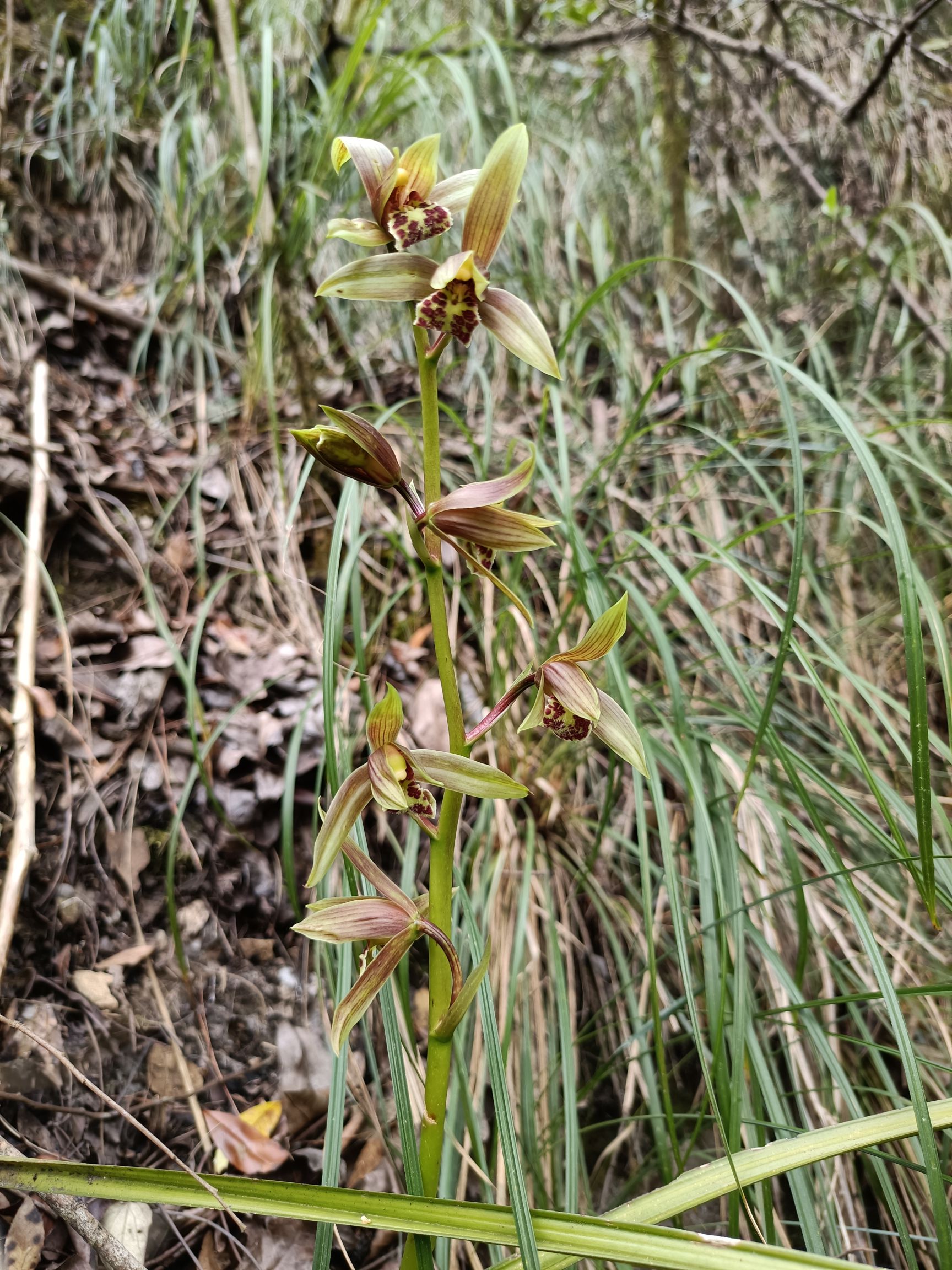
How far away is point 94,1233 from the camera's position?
2.77 feet

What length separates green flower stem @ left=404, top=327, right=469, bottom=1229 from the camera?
802 mm

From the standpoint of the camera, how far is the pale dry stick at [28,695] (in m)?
1.32

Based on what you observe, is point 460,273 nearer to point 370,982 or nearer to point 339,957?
point 370,982

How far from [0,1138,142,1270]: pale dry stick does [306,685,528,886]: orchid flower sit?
0.46 metres

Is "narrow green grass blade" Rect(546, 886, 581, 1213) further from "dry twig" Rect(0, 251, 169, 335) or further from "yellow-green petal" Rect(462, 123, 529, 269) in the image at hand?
"dry twig" Rect(0, 251, 169, 335)

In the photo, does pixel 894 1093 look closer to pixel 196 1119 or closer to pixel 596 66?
pixel 196 1119

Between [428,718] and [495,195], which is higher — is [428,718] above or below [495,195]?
below

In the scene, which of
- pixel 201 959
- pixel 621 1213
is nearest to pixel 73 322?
pixel 201 959

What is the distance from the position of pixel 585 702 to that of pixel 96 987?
1.15m

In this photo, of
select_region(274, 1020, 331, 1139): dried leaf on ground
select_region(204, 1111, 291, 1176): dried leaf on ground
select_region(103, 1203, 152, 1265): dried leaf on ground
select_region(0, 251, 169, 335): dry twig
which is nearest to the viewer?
select_region(103, 1203, 152, 1265): dried leaf on ground

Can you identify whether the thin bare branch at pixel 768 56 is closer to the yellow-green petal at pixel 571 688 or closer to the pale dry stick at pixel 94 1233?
the yellow-green petal at pixel 571 688

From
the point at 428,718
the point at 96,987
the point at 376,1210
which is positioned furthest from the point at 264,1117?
the point at 428,718

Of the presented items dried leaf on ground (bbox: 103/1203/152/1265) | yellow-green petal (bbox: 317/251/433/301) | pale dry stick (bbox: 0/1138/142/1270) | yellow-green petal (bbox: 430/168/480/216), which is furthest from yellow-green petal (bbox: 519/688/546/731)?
dried leaf on ground (bbox: 103/1203/152/1265)

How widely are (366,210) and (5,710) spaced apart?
6.39 feet
